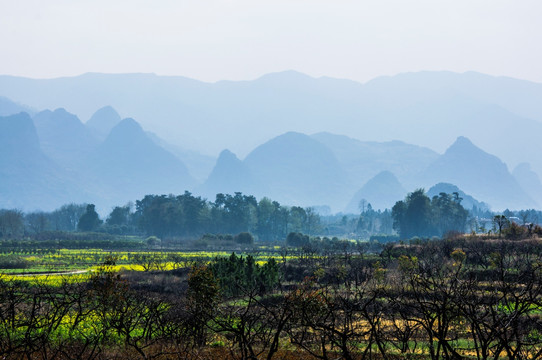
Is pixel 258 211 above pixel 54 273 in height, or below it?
above

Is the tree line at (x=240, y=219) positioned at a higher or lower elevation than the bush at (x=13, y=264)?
higher

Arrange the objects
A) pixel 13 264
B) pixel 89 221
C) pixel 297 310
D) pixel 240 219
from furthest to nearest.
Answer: pixel 240 219 < pixel 89 221 < pixel 13 264 < pixel 297 310

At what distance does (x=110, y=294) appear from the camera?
34344 millimetres

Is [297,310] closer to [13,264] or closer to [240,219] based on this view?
[13,264]

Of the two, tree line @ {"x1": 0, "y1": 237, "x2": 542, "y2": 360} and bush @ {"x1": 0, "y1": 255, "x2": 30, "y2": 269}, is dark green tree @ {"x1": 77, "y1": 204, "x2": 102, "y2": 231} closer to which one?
bush @ {"x1": 0, "y1": 255, "x2": 30, "y2": 269}

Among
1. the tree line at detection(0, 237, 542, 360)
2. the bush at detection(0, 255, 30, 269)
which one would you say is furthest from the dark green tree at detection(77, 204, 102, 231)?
the tree line at detection(0, 237, 542, 360)

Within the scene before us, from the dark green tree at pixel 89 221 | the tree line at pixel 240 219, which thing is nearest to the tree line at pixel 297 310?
the tree line at pixel 240 219

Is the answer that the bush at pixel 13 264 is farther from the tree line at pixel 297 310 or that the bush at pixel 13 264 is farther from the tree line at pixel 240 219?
the tree line at pixel 240 219

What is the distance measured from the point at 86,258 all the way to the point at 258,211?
324ft

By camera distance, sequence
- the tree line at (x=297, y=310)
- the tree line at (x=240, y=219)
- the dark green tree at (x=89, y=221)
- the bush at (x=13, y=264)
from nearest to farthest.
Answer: the tree line at (x=297, y=310)
the bush at (x=13, y=264)
the tree line at (x=240, y=219)
the dark green tree at (x=89, y=221)

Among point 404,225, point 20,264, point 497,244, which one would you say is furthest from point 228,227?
point 497,244

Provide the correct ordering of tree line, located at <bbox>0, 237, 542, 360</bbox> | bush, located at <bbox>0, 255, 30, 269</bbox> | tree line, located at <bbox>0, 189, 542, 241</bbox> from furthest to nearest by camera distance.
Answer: tree line, located at <bbox>0, 189, 542, 241</bbox>
bush, located at <bbox>0, 255, 30, 269</bbox>
tree line, located at <bbox>0, 237, 542, 360</bbox>

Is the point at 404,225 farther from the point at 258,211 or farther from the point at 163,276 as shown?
the point at 163,276

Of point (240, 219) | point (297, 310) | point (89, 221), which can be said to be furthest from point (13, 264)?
point (240, 219)
